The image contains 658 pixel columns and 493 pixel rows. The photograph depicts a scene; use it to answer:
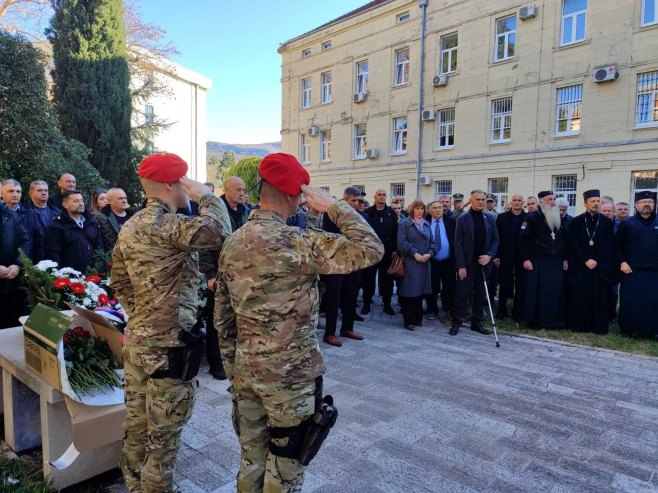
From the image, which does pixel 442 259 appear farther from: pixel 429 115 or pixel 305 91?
pixel 305 91

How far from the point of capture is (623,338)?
6539 millimetres

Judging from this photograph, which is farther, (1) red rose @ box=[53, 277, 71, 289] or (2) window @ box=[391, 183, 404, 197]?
(2) window @ box=[391, 183, 404, 197]

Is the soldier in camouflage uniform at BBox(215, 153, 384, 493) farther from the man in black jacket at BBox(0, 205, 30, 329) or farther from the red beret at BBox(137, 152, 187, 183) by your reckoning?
the man in black jacket at BBox(0, 205, 30, 329)

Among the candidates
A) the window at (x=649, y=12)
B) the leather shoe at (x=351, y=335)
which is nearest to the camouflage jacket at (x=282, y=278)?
the leather shoe at (x=351, y=335)

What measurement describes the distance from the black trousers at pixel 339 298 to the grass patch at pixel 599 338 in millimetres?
2428

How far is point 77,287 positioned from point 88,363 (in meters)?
0.70

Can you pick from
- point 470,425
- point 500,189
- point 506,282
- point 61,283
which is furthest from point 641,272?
point 500,189

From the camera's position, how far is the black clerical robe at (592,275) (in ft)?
22.3

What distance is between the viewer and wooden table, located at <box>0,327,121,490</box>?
2.74 m

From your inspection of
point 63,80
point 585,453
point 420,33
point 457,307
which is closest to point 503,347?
point 457,307

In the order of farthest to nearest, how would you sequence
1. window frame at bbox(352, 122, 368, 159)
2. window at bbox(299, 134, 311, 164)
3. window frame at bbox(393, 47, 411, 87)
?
1. window at bbox(299, 134, 311, 164)
2. window frame at bbox(352, 122, 368, 159)
3. window frame at bbox(393, 47, 411, 87)

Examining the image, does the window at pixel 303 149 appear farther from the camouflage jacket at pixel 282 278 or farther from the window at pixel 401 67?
the camouflage jacket at pixel 282 278

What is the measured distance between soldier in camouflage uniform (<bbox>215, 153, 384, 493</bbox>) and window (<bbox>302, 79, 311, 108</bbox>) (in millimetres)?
26716

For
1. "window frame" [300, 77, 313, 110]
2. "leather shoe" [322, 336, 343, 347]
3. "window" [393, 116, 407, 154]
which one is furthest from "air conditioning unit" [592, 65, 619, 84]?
"window frame" [300, 77, 313, 110]
